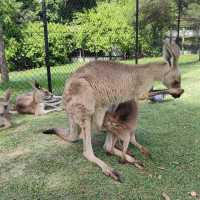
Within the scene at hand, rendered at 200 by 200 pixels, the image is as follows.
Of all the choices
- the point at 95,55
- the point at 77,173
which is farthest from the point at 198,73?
the point at 77,173

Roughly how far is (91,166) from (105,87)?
79cm

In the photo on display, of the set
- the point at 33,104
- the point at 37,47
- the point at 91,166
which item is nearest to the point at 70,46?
the point at 37,47

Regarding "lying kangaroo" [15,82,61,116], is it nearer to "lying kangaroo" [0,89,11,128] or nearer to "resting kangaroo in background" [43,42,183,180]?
"lying kangaroo" [0,89,11,128]

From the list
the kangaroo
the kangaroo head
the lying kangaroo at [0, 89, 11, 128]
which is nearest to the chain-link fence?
the lying kangaroo at [0, 89, 11, 128]

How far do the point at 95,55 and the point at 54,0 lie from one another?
5556 mm

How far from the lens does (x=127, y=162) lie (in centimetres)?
394

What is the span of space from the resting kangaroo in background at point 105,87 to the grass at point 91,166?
0.62ft

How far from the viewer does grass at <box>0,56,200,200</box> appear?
3.41 metres

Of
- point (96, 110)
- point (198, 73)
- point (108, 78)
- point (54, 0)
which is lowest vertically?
point (198, 73)

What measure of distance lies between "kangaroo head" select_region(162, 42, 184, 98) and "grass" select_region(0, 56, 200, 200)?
0.75 metres

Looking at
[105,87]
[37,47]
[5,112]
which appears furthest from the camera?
[37,47]

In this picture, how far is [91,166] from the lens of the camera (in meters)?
3.89

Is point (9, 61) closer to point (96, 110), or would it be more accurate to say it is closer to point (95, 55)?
point (95, 55)

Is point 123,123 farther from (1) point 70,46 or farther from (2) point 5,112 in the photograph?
(1) point 70,46
